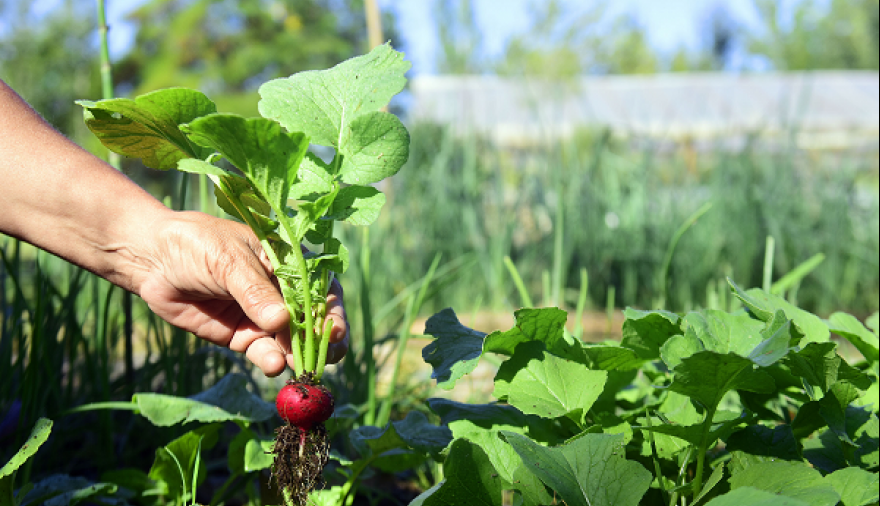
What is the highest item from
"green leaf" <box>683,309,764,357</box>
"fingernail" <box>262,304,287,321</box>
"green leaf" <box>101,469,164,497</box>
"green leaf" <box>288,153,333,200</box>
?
"green leaf" <box>288,153,333,200</box>

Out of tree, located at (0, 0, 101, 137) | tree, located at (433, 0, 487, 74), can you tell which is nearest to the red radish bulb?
tree, located at (433, 0, 487, 74)

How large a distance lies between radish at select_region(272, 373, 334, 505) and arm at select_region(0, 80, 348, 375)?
92 millimetres

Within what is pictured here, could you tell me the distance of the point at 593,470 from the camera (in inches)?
25.2

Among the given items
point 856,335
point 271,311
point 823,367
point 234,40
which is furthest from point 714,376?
point 234,40

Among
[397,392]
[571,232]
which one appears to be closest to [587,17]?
[571,232]

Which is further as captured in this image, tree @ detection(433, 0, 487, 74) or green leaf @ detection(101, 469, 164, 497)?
tree @ detection(433, 0, 487, 74)

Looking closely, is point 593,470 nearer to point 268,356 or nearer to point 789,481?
point 789,481

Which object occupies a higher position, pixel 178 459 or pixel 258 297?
→ pixel 258 297

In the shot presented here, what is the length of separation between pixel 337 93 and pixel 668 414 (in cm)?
63

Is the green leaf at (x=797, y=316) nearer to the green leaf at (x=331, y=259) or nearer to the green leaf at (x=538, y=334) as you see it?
the green leaf at (x=538, y=334)

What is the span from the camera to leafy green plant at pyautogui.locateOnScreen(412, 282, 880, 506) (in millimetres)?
637

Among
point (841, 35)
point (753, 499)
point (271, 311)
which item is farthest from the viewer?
point (841, 35)

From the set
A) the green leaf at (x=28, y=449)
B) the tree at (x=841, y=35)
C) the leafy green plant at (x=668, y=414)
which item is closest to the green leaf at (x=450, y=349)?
the leafy green plant at (x=668, y=414)

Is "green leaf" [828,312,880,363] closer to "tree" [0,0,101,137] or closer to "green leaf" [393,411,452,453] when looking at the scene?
"green leaf" [393,411,452,453]
